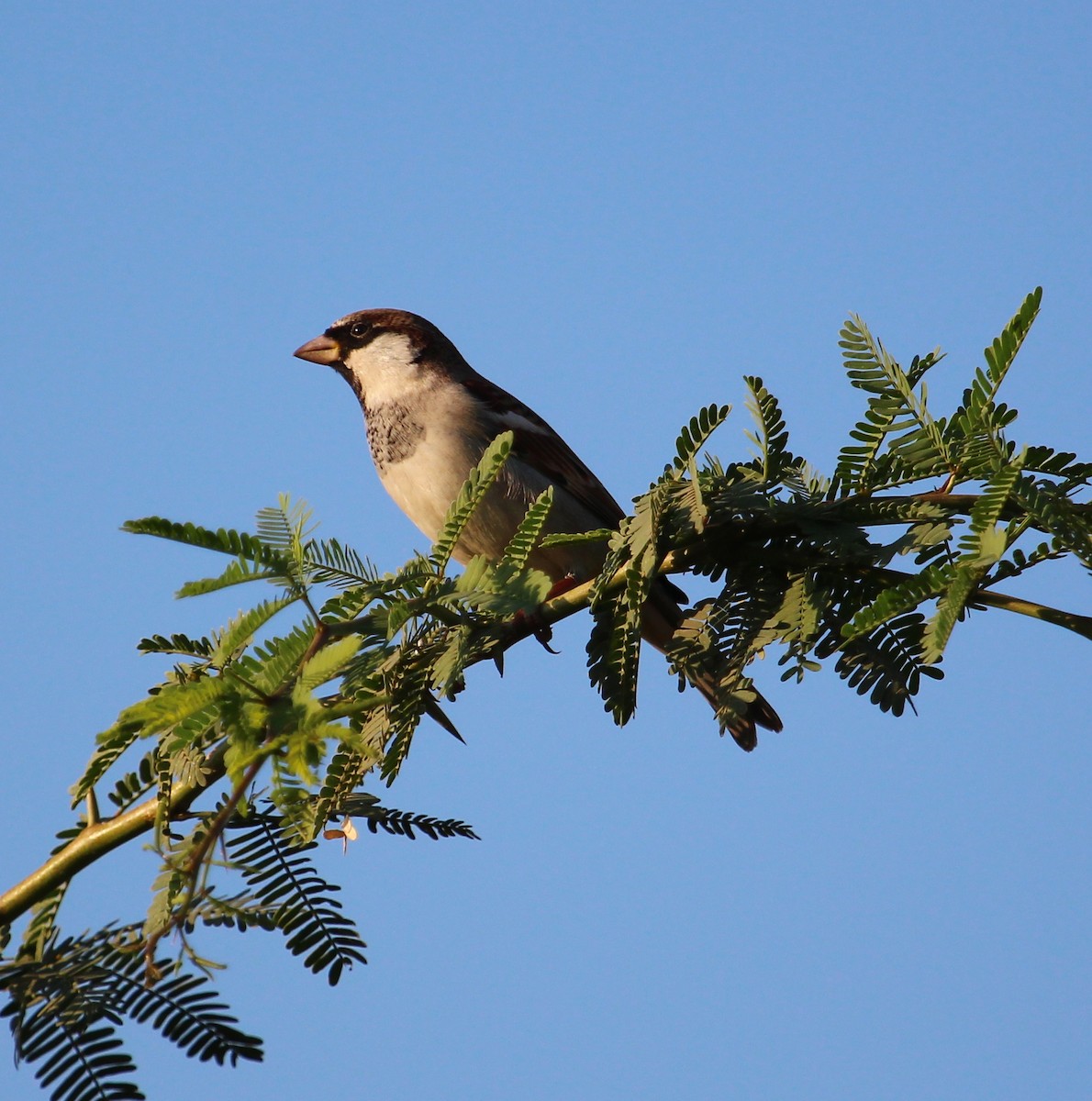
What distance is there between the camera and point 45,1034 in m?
1.74

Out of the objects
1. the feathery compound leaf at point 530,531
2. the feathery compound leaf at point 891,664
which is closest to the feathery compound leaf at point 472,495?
the feathery compound leaf at point 530,531

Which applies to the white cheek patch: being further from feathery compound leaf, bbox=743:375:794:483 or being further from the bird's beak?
feathery compound leaf, bbox=743:375:794:483

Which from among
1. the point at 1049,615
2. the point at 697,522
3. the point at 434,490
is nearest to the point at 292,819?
the point at 697,522

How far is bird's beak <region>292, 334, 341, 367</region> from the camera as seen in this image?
6.46 m

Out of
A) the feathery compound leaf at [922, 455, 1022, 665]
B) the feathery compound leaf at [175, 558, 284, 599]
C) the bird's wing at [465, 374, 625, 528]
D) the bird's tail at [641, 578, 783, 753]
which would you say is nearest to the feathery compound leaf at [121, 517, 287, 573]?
the feathery compound leaf at [175, 558, 284, 599]

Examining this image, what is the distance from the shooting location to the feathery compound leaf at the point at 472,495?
2.17 metres

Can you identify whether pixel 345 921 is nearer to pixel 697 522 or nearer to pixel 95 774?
pixel 95 774

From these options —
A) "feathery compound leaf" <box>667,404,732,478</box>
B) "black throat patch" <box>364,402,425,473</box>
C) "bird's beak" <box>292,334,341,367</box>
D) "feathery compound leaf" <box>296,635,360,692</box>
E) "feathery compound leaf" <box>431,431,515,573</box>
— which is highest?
"bird's beak" <box>292,334,341,367</box>

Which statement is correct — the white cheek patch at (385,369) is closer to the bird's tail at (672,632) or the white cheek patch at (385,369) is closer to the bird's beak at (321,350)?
the bird's beak at (321,350)

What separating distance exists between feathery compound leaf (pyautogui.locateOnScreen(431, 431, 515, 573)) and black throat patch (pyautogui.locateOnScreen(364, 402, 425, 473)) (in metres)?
3.23

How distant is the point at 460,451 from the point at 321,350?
159 cm

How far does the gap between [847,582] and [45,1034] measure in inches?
58.0

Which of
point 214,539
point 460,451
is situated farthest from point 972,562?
point 460,451

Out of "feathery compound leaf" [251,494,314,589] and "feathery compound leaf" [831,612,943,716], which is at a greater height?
"feathery compound leaf" [831,612,943,716]
